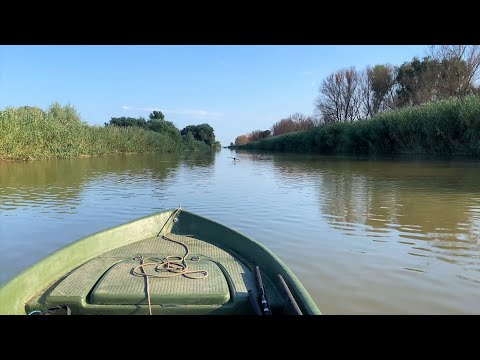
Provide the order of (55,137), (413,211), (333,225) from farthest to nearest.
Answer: (55,137) < (413,211) < (333,225)

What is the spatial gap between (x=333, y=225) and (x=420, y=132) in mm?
18990

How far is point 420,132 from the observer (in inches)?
902

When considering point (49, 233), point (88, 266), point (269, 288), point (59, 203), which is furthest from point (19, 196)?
point (269, 288)

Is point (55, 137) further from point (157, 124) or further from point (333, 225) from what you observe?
point (157, 124)

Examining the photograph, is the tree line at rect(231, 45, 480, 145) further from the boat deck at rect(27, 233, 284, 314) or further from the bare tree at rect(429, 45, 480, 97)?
the boat deck at rect(27, 233, 284, 314)

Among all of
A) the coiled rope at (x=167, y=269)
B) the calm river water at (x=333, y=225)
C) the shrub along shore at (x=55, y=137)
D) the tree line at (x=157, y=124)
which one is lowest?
the calm river water at (x=333, y=225)

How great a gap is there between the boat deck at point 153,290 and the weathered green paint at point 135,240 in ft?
0.06

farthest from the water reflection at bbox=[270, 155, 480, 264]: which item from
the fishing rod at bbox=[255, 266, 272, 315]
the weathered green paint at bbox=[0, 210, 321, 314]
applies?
the fishing rod at bbox=[255, 266, 272, 315]

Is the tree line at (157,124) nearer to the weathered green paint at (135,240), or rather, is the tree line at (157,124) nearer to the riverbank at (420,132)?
the riverbank at (420,132)

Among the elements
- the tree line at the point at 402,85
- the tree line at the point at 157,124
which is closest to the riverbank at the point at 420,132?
the tree line at the point at 402,85

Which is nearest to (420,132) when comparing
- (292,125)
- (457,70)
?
(457,70)

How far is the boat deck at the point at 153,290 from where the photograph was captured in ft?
9.21

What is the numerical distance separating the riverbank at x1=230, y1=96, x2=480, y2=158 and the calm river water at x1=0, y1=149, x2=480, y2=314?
9087 millimetres
